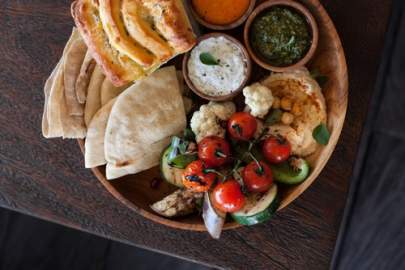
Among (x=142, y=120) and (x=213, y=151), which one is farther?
(x=142, y=120)

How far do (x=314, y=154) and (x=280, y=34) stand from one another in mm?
434

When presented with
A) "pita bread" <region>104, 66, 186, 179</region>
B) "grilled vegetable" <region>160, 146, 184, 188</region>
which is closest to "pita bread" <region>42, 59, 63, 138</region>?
"pita bread" <region>104, 66, 186, 179</region>

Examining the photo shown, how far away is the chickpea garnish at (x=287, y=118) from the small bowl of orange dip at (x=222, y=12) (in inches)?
14.1

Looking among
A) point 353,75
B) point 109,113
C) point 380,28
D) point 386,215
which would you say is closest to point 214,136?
point 109,113

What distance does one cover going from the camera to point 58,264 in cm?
256

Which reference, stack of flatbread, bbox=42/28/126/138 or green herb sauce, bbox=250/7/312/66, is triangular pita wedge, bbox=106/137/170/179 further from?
green herb sauce, bbox=250/7/312/66

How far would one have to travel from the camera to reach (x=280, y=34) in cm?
176

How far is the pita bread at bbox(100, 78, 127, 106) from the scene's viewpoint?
6.09 feet

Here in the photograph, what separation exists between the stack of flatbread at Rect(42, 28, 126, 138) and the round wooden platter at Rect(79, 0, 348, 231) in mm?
93

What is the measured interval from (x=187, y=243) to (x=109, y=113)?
1.92ft

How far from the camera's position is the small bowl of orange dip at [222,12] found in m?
1.78

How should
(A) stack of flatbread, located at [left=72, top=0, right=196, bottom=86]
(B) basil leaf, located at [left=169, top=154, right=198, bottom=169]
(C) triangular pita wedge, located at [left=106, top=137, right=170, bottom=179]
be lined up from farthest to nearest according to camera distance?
(C) triangular pita wedge, located at [left=106, top=137, right=170, bottom=179] < (B) basil leaf, located at [left=169, top=154, right=198, bottom=169] < (A) stack of flatbread, located at [left=72, top=0, right=196, bottom=86]

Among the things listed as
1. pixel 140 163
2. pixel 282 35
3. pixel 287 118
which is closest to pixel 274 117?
pixel 287 118

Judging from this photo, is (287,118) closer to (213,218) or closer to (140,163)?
(213,218)
